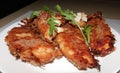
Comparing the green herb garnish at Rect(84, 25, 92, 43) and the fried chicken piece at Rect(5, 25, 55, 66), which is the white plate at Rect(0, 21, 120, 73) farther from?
the green herb garnish at Rect(84, 25, 92, 43)

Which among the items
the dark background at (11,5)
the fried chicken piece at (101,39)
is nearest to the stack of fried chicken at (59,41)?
the fried chicken piece at (101,39)

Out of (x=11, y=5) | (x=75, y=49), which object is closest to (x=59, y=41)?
(x=75, y=49)

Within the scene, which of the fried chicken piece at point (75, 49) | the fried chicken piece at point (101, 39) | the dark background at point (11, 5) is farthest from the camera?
the dark background at point (11, 5)

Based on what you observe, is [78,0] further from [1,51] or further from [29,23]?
[1,51]

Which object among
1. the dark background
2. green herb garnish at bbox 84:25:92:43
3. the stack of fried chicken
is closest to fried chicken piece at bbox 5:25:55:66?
the stack of fried chicken

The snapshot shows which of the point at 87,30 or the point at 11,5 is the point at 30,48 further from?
the point at 11,5

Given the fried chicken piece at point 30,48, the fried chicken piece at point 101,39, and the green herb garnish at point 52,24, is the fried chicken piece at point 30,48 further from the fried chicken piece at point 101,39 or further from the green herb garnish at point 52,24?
the fried chicken piece at point 101,39

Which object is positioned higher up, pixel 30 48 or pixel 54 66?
pixel 30 48
